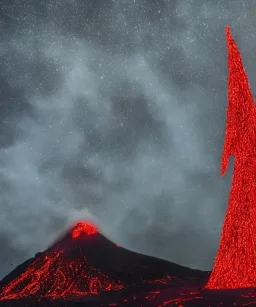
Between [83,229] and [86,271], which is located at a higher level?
[83,229]

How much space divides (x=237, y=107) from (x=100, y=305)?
9151mm

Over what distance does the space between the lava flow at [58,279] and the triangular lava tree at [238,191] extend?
36.5 feet

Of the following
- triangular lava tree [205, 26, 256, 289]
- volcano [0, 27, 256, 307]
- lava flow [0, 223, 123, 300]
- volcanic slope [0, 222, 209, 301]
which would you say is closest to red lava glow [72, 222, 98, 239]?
volcanic slope [0, 222, 209, 301]

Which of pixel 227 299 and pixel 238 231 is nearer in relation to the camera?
pixel 227 299

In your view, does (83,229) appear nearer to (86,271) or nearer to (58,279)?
(86,271)

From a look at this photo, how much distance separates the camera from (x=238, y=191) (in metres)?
15.5

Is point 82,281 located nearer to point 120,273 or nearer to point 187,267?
point 120,273

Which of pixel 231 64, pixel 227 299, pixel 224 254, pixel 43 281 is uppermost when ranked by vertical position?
pixel 231 64

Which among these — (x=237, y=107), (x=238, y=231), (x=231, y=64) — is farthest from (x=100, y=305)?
(x=231, y=64)

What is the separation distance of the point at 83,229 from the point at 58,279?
7.52m

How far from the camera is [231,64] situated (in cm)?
1655

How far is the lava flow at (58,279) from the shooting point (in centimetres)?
2499

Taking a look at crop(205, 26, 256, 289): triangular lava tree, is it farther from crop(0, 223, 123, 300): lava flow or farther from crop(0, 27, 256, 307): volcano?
crop(0, 223, 123, 300): lava flow

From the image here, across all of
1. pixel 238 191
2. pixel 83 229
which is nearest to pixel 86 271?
pixel 83 229
